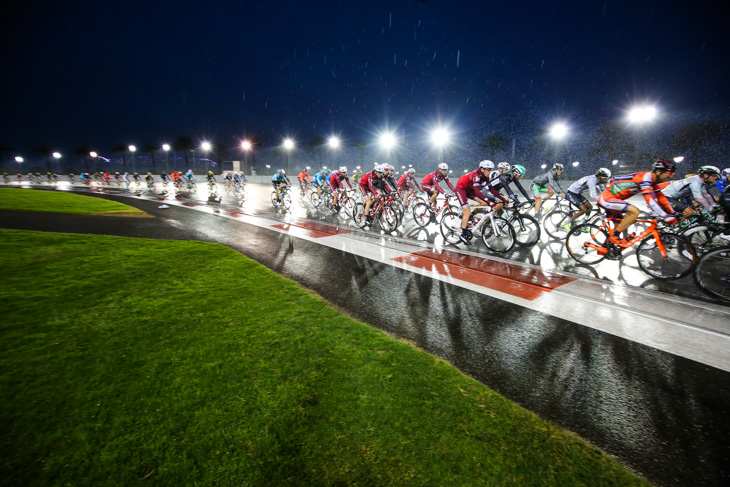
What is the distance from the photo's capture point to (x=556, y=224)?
356 inches

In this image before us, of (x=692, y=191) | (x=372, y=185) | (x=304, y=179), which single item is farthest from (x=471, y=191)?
(x=304, y=179)

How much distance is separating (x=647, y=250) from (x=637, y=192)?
1.14m

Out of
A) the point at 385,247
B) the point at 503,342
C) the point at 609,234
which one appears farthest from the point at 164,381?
the point at 609,234

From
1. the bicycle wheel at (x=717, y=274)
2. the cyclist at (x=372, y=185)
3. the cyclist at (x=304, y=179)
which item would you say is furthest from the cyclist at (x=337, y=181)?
the bicycle wheel at (x=717, y=274)

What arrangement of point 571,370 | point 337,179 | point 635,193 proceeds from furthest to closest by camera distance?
point 337,179 → point 635,193 → point 571,370

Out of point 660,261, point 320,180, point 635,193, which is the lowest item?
point 660,261

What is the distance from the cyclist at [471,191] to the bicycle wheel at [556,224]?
2.79 m

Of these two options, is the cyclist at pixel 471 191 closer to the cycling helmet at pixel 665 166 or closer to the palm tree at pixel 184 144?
the cycling helmet at pixel 665 166

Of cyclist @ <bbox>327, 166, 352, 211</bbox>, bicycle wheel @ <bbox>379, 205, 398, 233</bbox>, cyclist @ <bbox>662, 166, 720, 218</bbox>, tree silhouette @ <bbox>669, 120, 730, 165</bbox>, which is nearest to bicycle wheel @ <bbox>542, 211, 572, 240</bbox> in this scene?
cyclist @ <bbox>662, 166, 720, 218</bbox>

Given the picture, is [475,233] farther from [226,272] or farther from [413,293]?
[226,272]

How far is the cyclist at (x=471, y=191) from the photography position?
24.2 feet

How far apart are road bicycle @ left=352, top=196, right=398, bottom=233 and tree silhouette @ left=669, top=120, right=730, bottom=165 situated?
48.6 m

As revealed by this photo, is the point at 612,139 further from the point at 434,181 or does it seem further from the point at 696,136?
the point at 434,181

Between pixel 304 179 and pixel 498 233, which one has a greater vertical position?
pixel 304 179
